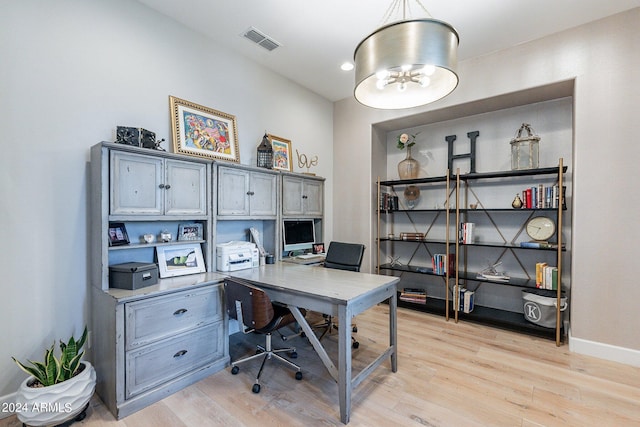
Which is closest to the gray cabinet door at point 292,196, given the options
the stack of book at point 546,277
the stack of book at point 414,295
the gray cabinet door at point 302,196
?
the gray cabinet door at point 302,196

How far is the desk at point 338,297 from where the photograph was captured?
1.87m

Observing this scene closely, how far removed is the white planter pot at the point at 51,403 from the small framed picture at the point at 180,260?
0.92 metres

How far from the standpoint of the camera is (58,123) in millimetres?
2141

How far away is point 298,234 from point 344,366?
216cm

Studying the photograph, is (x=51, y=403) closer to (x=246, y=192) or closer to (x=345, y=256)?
(x=246, y=192)

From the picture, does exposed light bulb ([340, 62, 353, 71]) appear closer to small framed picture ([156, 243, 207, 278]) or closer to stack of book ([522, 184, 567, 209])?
stack of book ([522, 184, 567, 209])

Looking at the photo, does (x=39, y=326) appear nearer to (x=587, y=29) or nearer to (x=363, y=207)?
(x=363, y=207)

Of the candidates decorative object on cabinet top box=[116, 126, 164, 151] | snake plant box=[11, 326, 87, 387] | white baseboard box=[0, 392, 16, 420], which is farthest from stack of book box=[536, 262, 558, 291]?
white baseboard box=[0, 392, 16, 420]

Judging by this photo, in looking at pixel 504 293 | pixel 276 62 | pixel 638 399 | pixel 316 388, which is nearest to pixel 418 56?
pixel 316 388

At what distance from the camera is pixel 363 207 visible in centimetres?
448

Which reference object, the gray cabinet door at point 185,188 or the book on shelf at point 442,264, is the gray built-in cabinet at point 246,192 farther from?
the book on shelf at point 442,264

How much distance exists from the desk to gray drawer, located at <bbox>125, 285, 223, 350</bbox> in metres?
0.35

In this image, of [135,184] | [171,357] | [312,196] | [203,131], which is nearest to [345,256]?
[312,196]

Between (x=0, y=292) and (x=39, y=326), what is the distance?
0.35 m
